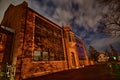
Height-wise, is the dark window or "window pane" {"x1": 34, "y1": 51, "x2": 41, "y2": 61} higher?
the dark window

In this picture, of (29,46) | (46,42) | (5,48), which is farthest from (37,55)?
(5,48)

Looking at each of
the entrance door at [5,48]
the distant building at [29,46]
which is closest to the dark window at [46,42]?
the distant building at [29,46]

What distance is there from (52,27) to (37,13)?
4205 mm

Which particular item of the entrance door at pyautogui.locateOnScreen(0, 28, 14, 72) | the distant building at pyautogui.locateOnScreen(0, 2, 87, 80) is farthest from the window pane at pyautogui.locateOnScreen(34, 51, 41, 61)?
the entrance door at pyautogui.locateOnScreen(0, 28, 14, 72)

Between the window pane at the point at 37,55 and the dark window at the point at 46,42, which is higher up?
the dark window at the point at 46,42

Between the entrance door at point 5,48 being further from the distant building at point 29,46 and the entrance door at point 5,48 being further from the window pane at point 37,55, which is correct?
the window pane at point 37,55

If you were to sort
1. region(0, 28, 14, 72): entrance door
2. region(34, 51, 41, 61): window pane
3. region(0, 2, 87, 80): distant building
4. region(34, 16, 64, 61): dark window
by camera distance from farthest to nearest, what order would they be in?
region(34, 16, 64, 61): dark window → region(34, 51, 41, 61): window pane → region(0, 28, 14, 72): entrance door → region(0, 2, 87, 80): distant building

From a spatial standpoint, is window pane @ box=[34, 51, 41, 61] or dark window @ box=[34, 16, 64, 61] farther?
dark window @ box=[34, 16, 64, 61]

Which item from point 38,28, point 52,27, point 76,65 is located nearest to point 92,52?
point 76,65

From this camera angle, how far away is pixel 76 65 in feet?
75.1

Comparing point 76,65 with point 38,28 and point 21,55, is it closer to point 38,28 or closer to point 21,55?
point 38,28

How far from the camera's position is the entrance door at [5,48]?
11251 mm

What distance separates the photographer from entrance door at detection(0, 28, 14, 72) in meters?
11.3

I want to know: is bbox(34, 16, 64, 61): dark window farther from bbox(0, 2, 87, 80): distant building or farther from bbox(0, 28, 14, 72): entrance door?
bbox(0, 28, 14, 72): entrance door
